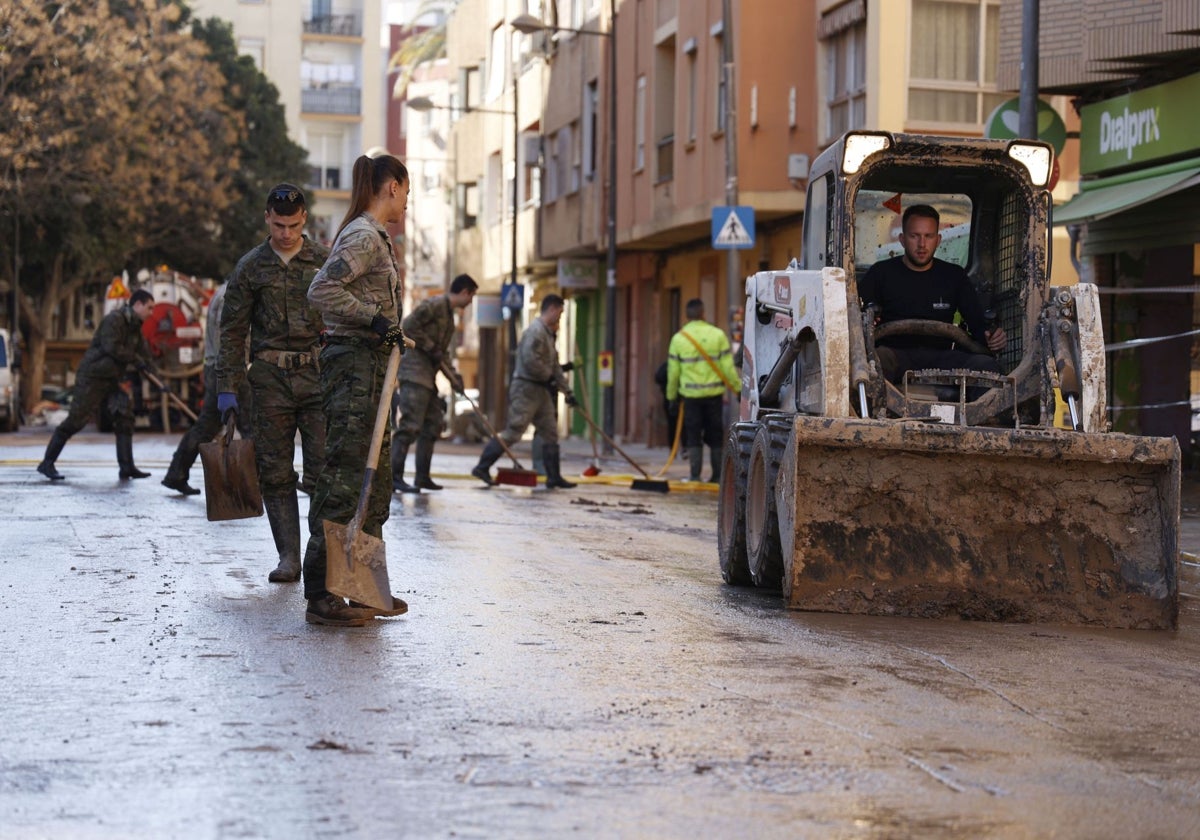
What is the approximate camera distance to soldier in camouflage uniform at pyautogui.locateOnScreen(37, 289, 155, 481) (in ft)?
63.6

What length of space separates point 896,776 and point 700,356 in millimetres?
16472

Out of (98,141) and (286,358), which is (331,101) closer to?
(98,141)

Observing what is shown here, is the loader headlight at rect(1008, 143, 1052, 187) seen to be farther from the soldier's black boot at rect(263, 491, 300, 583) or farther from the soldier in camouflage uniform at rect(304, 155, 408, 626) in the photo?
the soldier's black boot at rect(263, 491, 300, 583)

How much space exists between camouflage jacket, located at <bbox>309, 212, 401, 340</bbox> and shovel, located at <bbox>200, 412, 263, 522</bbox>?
1.58 m

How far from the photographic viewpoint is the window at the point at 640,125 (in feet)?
115

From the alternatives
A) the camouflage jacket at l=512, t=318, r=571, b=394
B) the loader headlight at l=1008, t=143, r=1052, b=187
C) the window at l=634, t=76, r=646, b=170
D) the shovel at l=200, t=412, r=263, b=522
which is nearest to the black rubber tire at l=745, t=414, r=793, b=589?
Result: the loader headlight at l=1008, t=143, r=1052, b=187

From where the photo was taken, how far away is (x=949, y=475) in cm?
920

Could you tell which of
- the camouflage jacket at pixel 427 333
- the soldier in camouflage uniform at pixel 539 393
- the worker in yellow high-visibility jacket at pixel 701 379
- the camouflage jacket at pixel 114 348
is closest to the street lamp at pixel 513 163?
the worker in yellow high-visibility jacket at pixel 701 379

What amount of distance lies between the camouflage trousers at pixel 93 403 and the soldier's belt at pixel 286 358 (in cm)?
944

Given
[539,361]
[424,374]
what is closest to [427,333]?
[424,374]

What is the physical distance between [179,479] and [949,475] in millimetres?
9498

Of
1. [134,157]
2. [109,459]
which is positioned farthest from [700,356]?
[134,157]

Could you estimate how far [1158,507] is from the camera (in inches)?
359

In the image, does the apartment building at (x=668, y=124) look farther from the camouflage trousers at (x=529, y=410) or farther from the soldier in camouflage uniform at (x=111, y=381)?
the soldier in camouflage uniform at (x=111, y=381)
